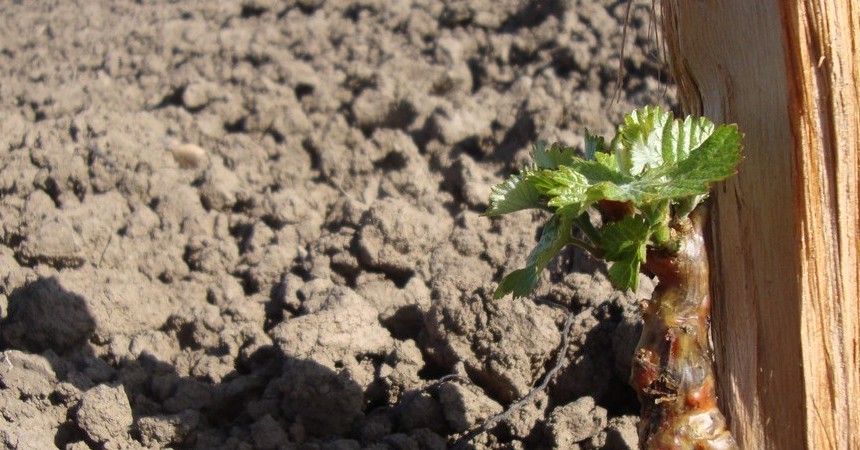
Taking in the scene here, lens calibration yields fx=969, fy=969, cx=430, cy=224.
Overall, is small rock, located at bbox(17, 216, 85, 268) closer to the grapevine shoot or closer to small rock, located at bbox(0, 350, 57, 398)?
small rock, located at bbox(0, 350, 57, 398)

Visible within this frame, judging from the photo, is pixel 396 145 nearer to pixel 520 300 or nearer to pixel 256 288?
pixel 256 288

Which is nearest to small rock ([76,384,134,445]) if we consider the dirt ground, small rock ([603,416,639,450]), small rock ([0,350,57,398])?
the dirt ground

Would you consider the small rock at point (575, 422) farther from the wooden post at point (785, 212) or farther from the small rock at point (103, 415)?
the small rock at point (103, 415)

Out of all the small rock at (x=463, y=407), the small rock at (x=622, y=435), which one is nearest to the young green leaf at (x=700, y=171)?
the small rock at (x=622, y=435)

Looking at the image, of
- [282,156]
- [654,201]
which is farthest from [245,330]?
[654,201]

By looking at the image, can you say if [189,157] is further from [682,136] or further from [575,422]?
[682,136]
